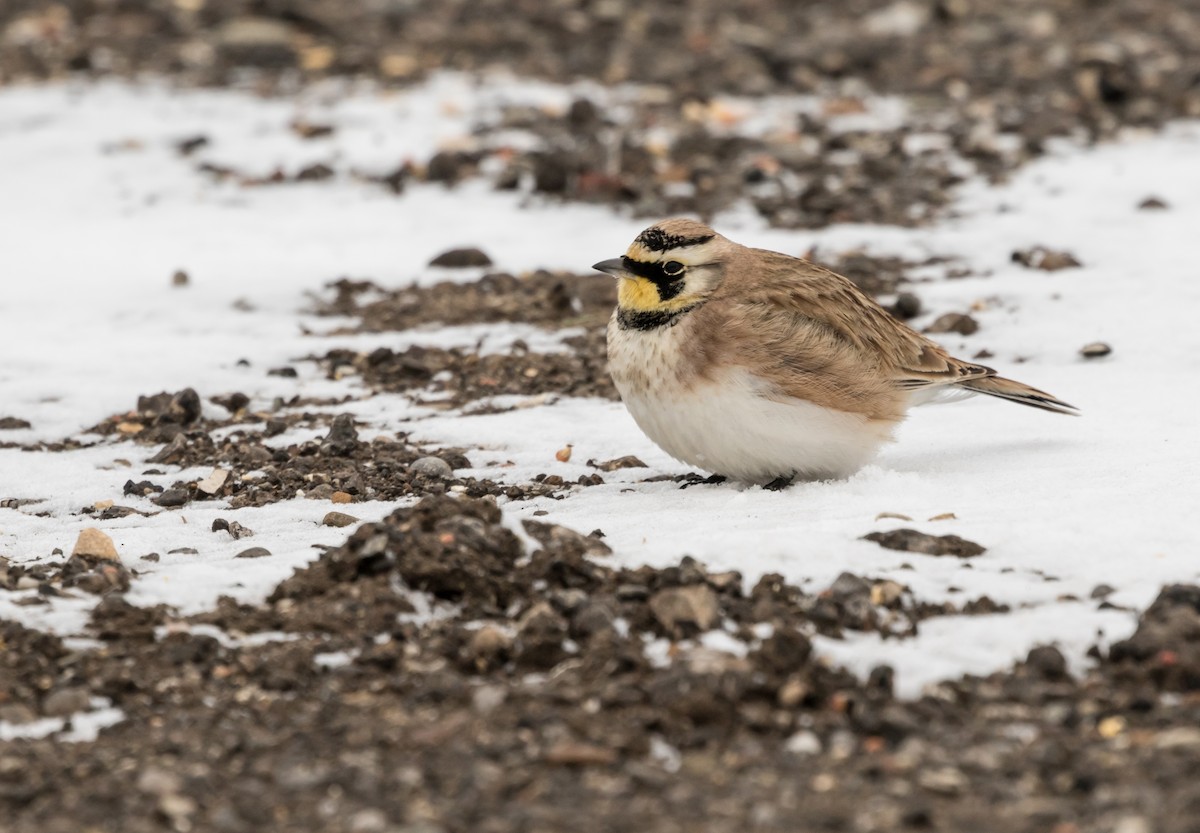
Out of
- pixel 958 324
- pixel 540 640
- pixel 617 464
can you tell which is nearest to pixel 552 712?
pixel 540 640

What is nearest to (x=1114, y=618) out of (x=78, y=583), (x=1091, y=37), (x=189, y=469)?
(x=78, y=583)

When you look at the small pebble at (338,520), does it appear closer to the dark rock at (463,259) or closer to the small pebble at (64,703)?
the small pebble at (64,703)

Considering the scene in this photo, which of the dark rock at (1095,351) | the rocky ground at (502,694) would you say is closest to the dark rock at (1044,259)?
the dark rock at (1095,351)

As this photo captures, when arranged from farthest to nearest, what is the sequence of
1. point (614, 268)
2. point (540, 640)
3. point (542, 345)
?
point (542, 345), point (614, 268), point (540, 640)

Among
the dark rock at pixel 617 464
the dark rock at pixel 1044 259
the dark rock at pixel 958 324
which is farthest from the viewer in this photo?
the dark rock at pixel 1044 259

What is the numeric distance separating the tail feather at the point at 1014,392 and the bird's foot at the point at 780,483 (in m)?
0.93

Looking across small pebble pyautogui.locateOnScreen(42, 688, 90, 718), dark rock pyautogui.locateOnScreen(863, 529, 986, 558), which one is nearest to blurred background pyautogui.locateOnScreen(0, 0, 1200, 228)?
dark rock pyautogui.locateOnScreen(863, 529, 986, 558)

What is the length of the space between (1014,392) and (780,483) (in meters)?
1.15

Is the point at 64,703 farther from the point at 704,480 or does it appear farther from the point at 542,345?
the point at 542,345

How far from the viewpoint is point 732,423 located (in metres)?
5.88

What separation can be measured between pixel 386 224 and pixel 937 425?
4712mm

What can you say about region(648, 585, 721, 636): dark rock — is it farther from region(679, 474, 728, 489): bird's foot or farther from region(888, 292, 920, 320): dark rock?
region(888, 292, 920, 320): dark rock

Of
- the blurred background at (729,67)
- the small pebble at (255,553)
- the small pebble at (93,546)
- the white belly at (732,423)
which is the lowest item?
the small pebble at (93,546)

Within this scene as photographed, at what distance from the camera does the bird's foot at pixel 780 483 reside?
618 centimetres
